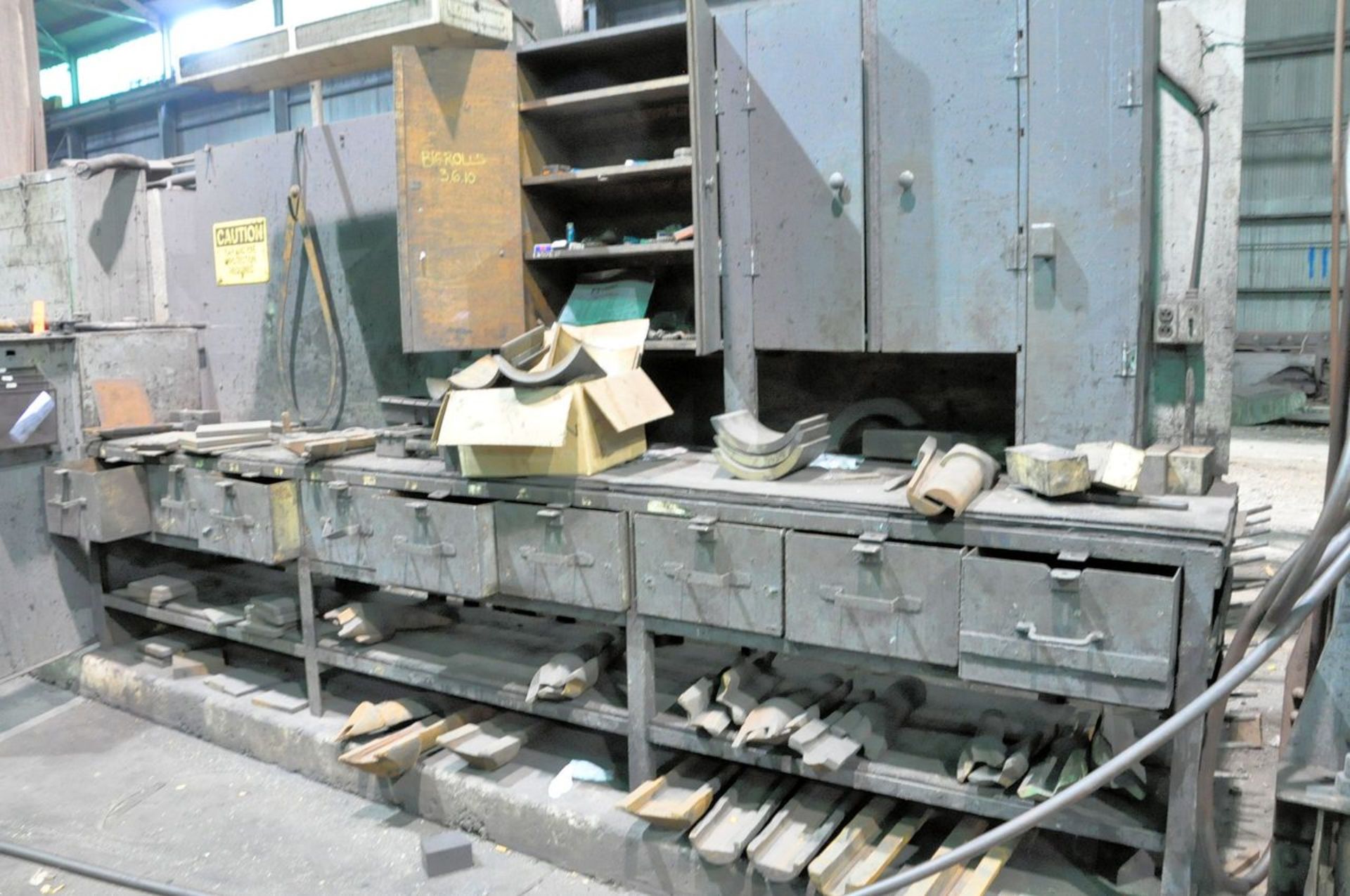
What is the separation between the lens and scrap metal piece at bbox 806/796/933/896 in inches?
78.2

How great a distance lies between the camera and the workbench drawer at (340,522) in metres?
2.69

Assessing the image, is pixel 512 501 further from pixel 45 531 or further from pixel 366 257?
pixel 45 531

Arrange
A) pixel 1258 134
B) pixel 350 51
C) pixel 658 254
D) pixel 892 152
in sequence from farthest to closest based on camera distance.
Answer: pixel 1258 134 → pixel 350 51 → pixel 658 254 → pixel 892 152

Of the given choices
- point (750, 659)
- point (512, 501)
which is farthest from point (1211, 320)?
point (512, 501)

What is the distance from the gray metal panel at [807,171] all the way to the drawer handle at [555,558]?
0.76 metres

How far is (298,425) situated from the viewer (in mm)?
3562

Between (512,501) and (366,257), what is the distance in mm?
1414

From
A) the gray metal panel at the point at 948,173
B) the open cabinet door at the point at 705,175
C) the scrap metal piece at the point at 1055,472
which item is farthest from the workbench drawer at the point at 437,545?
the scrap metal piece at the point at 1055,472

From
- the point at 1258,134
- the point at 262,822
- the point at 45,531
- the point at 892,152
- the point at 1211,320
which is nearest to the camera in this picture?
the point at 1211,320

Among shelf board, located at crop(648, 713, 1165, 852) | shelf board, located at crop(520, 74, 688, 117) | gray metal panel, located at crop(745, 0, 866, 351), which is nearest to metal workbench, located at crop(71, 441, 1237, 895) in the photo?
shelf board, located at crop(648, 713, 1165, 852)

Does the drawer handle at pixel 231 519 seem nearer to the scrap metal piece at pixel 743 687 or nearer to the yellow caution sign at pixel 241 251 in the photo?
the yellow caution sign at pixel 241 251

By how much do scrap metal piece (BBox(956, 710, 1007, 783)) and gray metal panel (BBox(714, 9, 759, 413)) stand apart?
39.6 inches

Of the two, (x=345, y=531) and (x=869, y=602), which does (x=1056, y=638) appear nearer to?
(x=869, y=602)

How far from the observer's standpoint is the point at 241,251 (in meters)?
3.70
